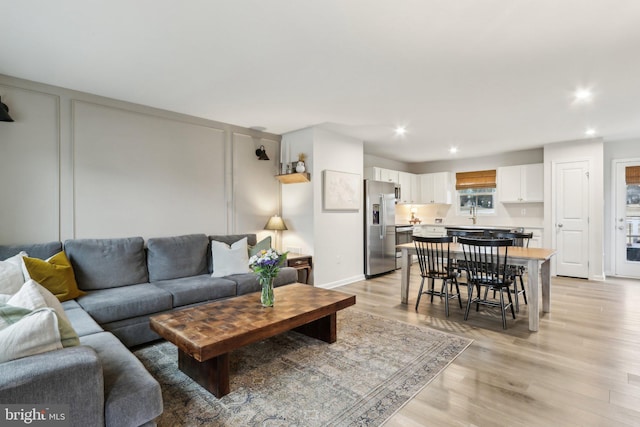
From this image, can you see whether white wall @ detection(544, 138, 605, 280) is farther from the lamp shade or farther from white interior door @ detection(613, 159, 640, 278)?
the lamp shade

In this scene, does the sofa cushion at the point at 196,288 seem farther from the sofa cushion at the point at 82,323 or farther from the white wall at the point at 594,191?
the white wall at the point at 594,191

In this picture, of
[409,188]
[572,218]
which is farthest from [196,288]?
[572,218]

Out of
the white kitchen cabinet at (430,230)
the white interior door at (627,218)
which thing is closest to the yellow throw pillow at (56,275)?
the white kitchen cabinet at (430,230)

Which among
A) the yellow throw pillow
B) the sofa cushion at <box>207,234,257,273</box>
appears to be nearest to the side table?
the sofa cushion at <box>207,234,257,273</box>

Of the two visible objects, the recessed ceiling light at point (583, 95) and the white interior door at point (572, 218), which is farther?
the white interior door at point (572, 218)

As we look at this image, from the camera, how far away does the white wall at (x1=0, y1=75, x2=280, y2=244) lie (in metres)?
3.04

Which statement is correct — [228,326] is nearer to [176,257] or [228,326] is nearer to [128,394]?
[128,394]

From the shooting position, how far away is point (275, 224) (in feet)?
15.8

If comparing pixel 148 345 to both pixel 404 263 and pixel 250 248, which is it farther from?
pixel 404 263

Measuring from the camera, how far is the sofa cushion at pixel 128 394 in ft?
4.56

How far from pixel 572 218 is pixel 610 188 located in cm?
93

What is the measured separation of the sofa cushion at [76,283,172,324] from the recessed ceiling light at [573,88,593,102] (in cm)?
469

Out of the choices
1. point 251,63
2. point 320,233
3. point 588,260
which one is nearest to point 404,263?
point 320,233

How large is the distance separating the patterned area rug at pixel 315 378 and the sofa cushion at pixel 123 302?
359mm
